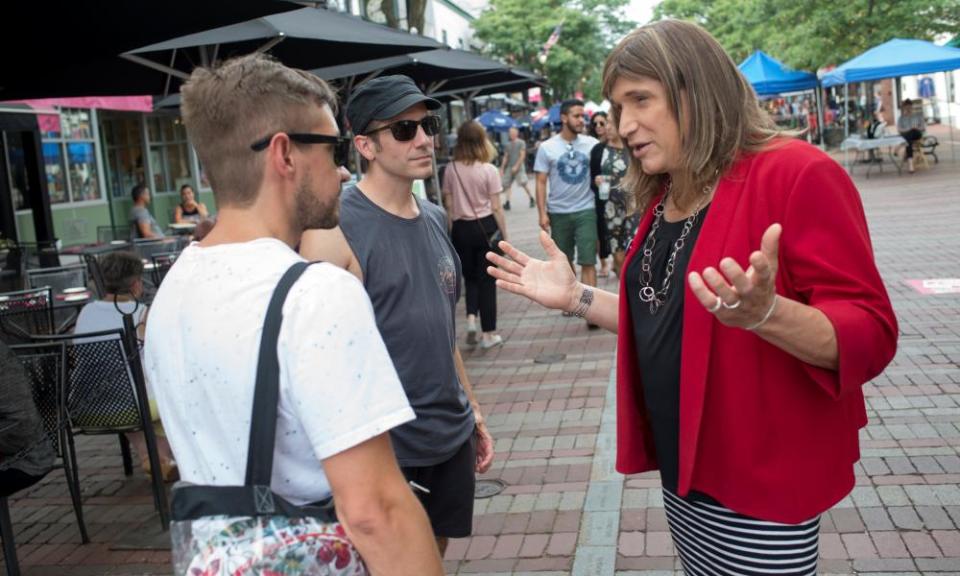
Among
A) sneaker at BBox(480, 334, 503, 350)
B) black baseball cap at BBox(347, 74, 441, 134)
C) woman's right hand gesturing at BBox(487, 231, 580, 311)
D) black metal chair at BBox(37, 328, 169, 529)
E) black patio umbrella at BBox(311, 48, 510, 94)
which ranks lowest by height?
sneaker at BBox(480, 334, 503, 350)

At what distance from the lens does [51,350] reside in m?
4.95

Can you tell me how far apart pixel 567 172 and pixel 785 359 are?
7.07 meters

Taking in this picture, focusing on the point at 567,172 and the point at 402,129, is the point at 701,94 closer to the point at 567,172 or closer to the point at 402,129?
the point at 402,129

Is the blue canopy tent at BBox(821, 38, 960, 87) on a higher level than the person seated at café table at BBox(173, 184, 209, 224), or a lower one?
higher

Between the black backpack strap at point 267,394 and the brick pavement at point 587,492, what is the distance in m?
2.66

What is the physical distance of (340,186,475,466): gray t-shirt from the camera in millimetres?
2963

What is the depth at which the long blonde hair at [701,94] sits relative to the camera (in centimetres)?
221

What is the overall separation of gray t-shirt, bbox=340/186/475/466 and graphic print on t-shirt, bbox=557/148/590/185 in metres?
6.05

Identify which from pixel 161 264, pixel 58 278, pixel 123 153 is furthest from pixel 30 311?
pixel 123 153

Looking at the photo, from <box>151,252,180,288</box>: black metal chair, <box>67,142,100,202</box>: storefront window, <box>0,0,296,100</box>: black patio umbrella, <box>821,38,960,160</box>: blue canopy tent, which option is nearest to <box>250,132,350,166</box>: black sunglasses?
<box>0,0,296,100</box>: black patio umbrella

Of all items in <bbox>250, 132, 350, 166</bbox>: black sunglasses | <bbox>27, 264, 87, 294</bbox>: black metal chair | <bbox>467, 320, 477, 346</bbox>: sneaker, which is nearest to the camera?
<bbox>250, 132, 350, 166</bbox>: black sunglasses

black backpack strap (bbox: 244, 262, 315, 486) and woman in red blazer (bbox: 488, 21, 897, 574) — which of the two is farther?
woman in red blazer (bbox: 488, 21, 897, 574)

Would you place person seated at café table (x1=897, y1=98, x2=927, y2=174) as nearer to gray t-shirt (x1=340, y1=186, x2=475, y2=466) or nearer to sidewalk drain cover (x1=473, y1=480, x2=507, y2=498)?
sidewalk drain cover (x1=473, y1=480, x2=507, y2=498)

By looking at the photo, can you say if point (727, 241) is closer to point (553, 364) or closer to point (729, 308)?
point (729, 308)
